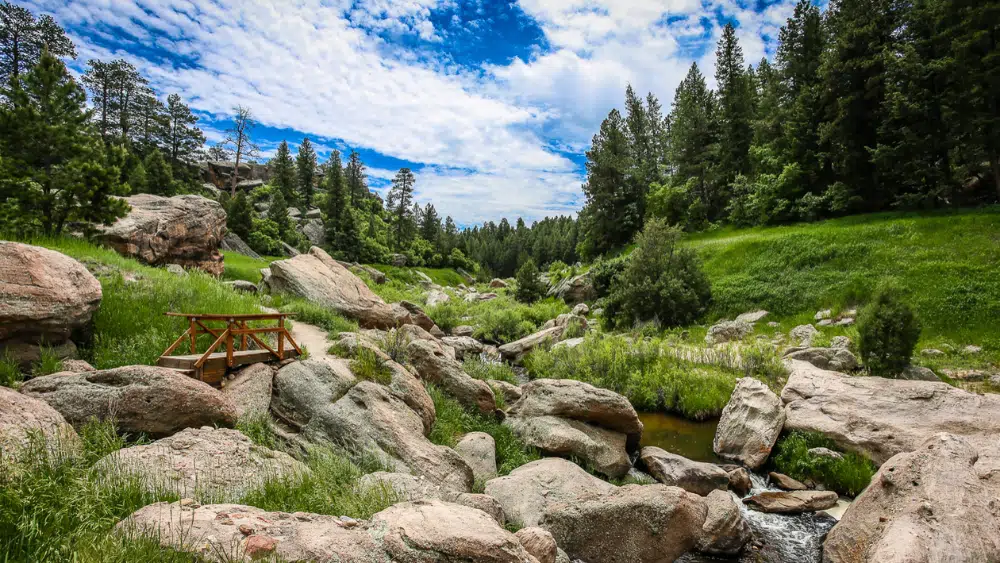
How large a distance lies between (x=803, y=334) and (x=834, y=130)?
63.3 ft

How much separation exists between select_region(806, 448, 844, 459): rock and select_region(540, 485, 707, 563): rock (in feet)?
18.3

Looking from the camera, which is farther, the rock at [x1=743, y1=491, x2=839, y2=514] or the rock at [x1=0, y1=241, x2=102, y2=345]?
the rock at [x1=743, y1=491, x2=839, y2=514]

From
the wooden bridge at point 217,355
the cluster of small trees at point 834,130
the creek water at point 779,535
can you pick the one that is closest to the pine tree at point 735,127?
the cluster of small trees at point 834,130

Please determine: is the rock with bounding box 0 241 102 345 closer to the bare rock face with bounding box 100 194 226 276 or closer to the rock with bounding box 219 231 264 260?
the bare rock face with bounding box 100 194 226 276

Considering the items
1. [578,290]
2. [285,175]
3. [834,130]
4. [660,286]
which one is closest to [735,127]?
[834,130]

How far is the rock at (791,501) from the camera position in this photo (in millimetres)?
8672

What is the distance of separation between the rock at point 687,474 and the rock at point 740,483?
Answer: 0.18 metres

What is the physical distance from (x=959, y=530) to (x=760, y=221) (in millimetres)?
35673

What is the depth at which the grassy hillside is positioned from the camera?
17953mm

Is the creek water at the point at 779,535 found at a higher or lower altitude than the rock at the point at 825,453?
lower

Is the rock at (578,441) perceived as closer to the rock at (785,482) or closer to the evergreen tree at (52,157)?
the rock at (785,482)

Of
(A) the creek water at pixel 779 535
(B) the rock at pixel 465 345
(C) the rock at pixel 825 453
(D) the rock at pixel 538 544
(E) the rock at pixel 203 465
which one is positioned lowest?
(A) the creek water at pixel 779 535

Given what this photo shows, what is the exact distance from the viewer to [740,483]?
9688mm

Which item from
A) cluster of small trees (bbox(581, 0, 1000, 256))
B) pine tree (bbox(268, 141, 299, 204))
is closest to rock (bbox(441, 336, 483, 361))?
cluster of small trees (bbox(581, 0, 1000, 256))
